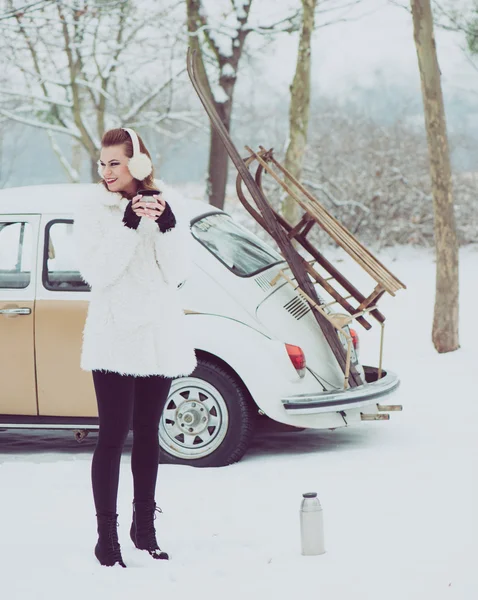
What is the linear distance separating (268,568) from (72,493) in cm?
191

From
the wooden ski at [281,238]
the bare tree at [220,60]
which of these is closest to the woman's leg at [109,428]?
the wooden ski at [281,238]

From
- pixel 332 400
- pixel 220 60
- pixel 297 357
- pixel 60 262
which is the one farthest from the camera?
pixel 220 60

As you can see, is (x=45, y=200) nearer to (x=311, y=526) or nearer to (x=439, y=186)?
(x=311, y=526)

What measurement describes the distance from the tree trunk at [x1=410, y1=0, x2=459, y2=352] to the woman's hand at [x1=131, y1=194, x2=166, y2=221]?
7.78 metres

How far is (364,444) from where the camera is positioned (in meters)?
7.81

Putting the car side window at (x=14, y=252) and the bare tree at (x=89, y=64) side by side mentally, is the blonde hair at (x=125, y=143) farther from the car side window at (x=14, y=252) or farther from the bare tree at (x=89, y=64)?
the bare tree at (x=89, y=64)

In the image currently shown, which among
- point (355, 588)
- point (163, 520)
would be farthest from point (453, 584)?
point (163, 520)

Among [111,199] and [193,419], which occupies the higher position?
[111,199]

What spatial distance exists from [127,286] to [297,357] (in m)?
2.57

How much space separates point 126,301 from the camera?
4773 mm

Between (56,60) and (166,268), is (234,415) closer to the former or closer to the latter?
(166,268)

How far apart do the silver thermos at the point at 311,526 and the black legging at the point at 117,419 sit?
73cm

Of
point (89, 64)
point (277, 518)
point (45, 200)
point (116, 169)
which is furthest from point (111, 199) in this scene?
point (89, 64)

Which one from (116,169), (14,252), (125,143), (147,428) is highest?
(125,143)
